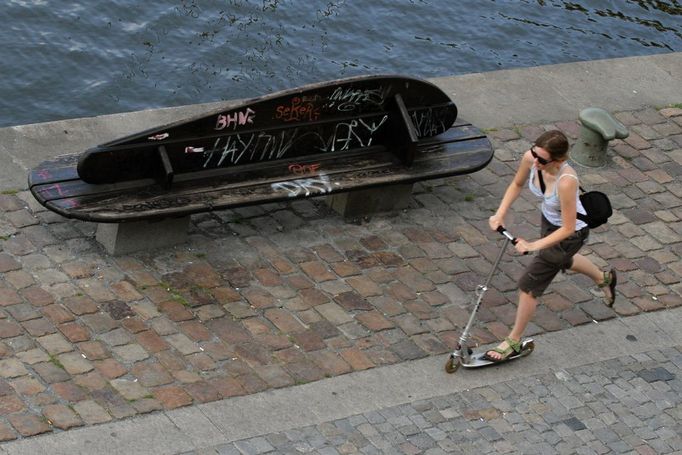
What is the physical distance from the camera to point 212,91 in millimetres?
15031

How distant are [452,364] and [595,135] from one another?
3716 millimetres

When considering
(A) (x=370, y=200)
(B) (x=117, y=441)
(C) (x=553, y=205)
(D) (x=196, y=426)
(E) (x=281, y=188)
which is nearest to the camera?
(B) (x=117, y=441)

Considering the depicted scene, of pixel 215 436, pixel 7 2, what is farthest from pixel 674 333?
pixel 7 2

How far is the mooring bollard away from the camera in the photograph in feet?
37.7

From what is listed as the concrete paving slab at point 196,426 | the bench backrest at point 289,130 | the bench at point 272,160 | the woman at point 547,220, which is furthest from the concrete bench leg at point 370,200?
the concrete paving slab at point 196,426

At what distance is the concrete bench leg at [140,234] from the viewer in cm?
923

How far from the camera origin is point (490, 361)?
346 inches

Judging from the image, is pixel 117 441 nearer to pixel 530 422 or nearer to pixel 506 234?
pixel 530 422

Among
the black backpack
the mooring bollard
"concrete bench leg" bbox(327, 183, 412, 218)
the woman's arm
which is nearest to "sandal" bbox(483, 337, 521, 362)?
the woman's arm

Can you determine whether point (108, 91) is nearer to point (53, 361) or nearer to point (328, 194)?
point (328, 194)

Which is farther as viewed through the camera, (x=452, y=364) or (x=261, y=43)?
(x=261, y=43)

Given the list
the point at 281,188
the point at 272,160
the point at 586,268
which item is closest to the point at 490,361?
the point at 586,268

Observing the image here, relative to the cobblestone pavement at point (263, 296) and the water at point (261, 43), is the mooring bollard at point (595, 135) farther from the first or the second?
the water at point (261, 43)

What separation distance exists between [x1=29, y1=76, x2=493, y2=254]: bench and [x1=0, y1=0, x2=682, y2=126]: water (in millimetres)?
4959
